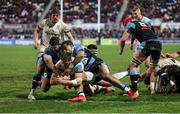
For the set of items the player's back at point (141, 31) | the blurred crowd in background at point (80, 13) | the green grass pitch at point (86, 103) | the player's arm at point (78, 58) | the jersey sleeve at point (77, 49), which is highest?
the player's back at point (141, 31)

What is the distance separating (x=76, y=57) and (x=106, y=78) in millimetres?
943

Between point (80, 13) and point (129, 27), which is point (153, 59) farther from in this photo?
point (80, 13)

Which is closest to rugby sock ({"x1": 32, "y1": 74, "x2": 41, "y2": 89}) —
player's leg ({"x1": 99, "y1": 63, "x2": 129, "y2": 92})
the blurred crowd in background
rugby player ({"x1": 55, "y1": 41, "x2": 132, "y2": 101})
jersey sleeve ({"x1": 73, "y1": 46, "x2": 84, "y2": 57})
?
rugby player ({"x1": 55, "y1": 41, "x2": 132, "y2": 101})

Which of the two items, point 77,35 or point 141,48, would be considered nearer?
point 141,48

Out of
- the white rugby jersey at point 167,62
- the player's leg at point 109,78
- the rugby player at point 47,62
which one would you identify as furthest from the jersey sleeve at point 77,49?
the white rugby jersey at point 167,62

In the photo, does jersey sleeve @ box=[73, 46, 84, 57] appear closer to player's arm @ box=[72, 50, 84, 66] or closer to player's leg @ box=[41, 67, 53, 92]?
player's arm @ box=[72, 50, 84, 66]

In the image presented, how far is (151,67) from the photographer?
13.8 m

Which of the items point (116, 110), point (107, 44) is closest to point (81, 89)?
point (116, 110)

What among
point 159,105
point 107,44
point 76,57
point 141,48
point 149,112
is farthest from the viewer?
point 107,44

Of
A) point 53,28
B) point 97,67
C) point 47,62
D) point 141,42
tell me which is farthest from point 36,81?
point 141,42

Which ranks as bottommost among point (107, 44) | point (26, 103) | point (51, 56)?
point (107, 44)

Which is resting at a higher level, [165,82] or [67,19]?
[165,82]

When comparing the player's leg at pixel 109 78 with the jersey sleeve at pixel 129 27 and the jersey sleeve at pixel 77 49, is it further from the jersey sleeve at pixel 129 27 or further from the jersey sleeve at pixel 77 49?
the jersey sleeve at pixel 129 27

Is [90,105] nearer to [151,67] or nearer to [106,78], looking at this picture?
[106,78]
